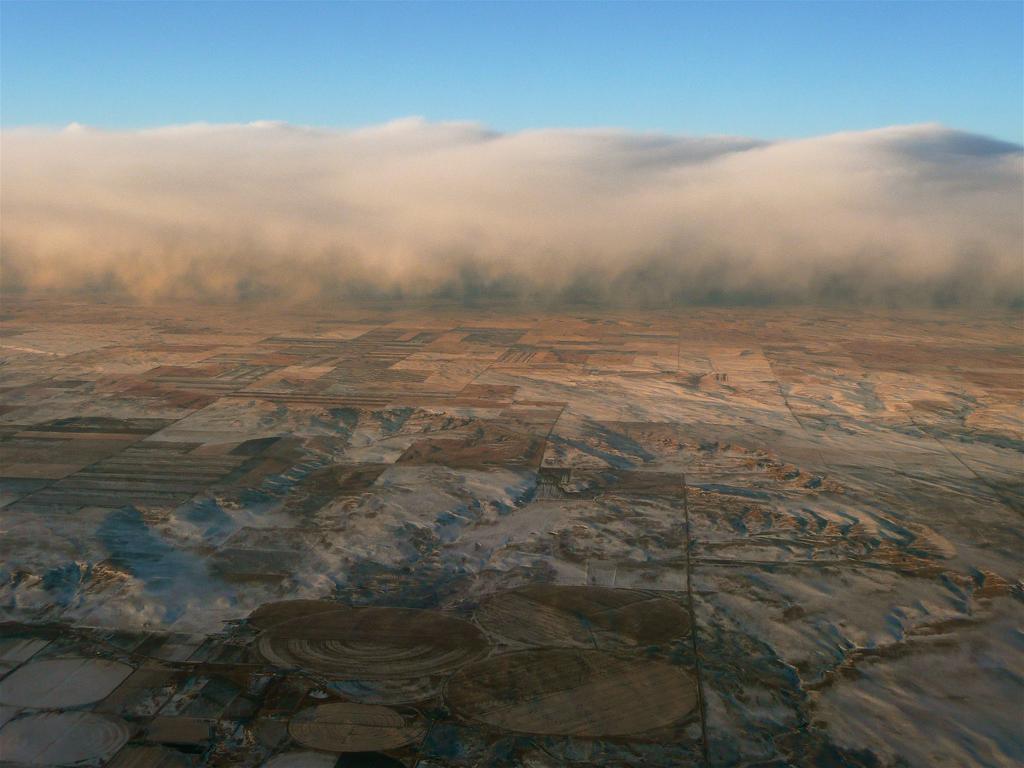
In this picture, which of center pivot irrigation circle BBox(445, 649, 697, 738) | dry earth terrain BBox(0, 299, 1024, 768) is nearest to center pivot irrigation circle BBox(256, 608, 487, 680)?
dry earth terrain BBox(0, 299, 1024, 768)

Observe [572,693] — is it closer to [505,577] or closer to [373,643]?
[373,643]

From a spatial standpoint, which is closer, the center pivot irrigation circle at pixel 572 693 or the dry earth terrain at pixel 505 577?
the dry earth terrain at pixel 505 577

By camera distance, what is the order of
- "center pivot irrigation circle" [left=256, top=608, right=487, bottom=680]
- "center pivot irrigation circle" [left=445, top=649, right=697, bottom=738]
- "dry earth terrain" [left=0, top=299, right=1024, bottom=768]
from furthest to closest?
"center pivot irrigation circle" [left=256, top=608, right=487, bottom=680], "center pivot irrigation circle" [left=445, top=649, right=697, bottom=738], "dry earth terrain" [left=0, top=299, right=1024, bottom=768]

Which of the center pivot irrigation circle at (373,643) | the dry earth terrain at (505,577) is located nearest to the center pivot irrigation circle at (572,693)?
the dry earth terrain at (505,577)

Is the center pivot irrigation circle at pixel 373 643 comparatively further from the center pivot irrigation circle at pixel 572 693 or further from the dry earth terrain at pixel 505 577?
the center pivot irrigation circle at pixel 572 693

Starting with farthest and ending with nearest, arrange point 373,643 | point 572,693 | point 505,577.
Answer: point 505,577
point 373,643
point 572,693

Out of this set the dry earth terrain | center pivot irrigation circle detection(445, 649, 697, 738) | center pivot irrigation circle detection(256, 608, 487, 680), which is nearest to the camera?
the dry earth terrain

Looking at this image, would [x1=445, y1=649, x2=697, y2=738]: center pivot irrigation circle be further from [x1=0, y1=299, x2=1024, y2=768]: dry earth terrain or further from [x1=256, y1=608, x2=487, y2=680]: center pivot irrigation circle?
[x1=256, y1=608, x2=487, y2=680]: center pivot irrigation circle

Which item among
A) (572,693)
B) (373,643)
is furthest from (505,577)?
(572,693)

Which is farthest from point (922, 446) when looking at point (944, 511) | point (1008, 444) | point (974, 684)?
point (974, 684)

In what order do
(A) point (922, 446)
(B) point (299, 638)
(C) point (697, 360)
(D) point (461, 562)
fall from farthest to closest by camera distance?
(C) point (697, 360), (A) point (922, 446), (D) point (461, 562), (B) point (299, 638)

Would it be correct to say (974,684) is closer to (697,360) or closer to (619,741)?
(619,741)
